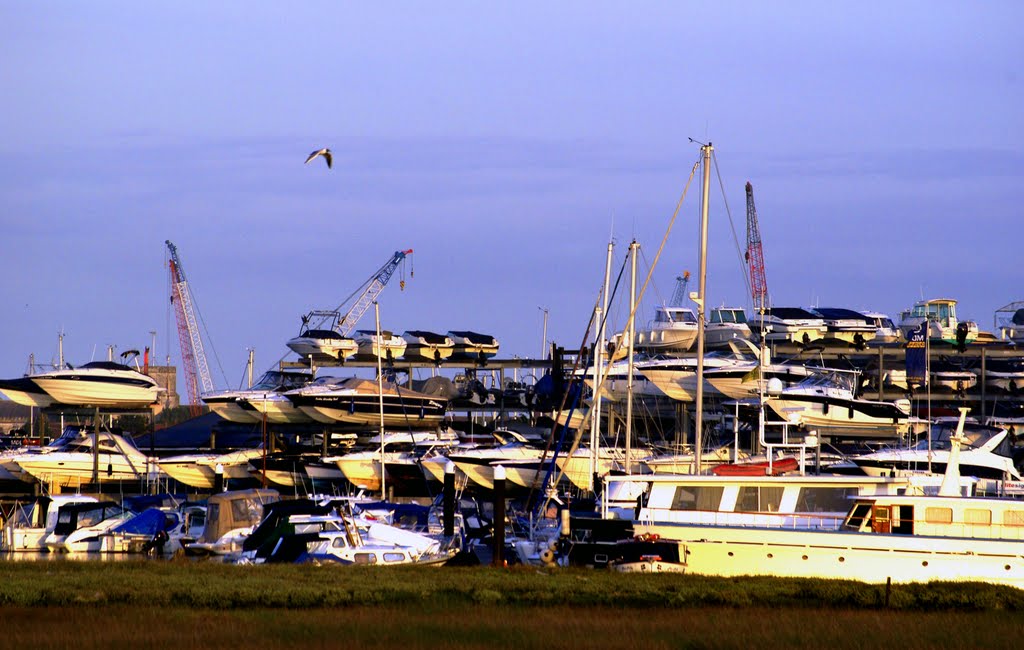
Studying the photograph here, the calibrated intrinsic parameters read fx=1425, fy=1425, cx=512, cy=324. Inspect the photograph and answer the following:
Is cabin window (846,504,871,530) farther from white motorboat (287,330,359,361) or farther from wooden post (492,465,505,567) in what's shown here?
white motorboat (287,330,359,361)

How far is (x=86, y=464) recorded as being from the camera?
232 ft

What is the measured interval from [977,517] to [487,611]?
38.9ft

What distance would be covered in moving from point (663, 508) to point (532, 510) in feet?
51.8

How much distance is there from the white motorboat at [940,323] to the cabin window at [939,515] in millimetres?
63818

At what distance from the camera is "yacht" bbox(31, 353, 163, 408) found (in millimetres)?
78125

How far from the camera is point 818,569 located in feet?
102

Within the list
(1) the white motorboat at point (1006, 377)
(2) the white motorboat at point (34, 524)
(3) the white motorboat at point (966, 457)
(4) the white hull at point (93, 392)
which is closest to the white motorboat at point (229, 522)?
(2) the white motorboat at point (34, 524)

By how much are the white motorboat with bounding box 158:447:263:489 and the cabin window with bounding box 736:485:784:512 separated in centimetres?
4170

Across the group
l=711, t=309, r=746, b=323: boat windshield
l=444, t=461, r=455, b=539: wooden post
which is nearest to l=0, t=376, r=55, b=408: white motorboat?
l=444, t=461, r=455, b=539: wooden post

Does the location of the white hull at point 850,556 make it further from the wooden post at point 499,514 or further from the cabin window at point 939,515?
the wooden post at point 499,514

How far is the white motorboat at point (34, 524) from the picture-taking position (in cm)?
4488

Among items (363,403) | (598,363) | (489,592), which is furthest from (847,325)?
(489,592)

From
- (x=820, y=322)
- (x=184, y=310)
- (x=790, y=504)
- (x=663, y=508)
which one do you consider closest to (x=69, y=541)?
(x=663, y=508)

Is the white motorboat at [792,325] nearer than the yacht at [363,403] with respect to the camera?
No
